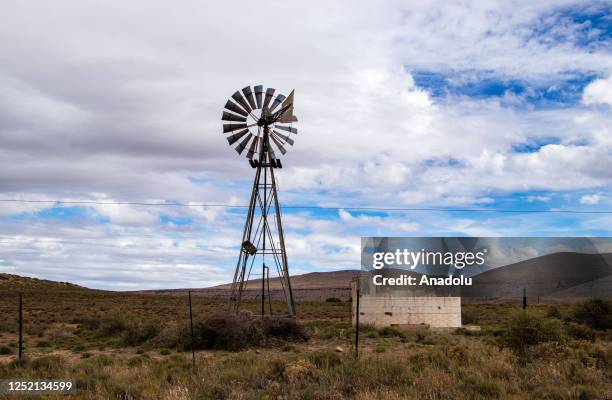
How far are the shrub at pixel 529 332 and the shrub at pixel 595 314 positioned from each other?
1336 cm

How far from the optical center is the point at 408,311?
3238cm

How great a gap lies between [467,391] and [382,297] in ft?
62.6

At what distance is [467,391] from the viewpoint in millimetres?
13406

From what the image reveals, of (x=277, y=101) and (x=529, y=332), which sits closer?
(x=529, y=332)

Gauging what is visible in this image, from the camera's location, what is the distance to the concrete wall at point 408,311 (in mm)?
32188

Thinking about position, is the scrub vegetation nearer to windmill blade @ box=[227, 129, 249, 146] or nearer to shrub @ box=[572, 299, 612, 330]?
shrub @ box=[572, 299, 612, 330]

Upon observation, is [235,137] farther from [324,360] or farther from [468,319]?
[468,319]

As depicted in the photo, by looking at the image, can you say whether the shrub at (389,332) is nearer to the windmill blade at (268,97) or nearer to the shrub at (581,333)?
the shrub at (581,333)

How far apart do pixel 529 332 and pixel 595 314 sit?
1489cm

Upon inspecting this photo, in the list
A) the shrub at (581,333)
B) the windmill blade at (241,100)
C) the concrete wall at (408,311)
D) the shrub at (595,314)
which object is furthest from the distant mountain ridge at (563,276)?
the windmill blade at (241,100)

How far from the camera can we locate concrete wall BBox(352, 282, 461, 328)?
3219 cm

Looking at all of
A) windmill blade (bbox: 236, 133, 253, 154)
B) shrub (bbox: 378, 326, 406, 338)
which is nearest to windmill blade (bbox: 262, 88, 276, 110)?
windmill blade (bbox: 236, 133, 253, 154)

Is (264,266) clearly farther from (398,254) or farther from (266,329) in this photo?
(398,254)

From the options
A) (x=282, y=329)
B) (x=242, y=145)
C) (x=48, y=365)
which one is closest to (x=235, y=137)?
(x=242, y=145)
